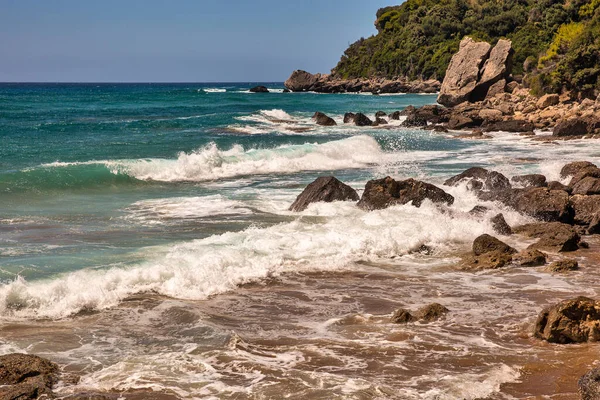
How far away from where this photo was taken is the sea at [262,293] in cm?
745

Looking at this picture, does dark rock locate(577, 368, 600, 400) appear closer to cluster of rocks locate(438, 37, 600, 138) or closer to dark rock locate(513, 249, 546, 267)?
dark rock locate(513, 249, 546, 267)

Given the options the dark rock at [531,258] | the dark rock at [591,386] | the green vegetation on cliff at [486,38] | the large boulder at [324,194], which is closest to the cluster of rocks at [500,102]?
the green vegetation on cliff at [486,38]

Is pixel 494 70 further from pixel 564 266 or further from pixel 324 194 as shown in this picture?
pixel 564 266

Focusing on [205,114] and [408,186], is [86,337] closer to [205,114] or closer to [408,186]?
[408,186]

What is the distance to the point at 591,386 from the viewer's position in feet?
19.8

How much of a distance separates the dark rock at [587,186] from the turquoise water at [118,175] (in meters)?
7.23

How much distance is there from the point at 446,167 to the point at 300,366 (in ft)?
60.2

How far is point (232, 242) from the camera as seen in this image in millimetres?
13492

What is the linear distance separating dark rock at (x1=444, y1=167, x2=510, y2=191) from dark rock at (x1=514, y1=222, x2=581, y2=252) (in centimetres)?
359

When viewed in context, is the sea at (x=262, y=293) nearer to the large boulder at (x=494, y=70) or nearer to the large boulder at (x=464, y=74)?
the large boulder at (x=464, y=74)

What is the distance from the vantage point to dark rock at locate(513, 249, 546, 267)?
12.0 metres

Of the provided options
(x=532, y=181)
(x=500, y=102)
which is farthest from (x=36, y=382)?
(x=500, y=102)

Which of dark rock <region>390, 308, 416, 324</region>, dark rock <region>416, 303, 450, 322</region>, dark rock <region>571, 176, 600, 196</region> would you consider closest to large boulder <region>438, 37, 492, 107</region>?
dark rock <region>571, 176, 600, 196</region>

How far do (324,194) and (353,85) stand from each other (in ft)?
280
